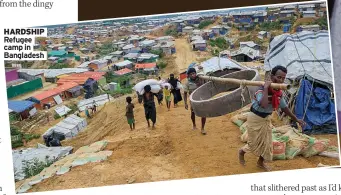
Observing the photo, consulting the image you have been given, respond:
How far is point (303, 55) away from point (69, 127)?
327cm

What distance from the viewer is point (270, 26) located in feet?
15.4

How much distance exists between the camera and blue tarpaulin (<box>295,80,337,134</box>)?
460 centimetres

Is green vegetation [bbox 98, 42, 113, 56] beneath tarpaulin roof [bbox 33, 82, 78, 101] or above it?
above

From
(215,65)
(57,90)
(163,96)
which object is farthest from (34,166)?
(215,65)

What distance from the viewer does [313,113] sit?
185 inches

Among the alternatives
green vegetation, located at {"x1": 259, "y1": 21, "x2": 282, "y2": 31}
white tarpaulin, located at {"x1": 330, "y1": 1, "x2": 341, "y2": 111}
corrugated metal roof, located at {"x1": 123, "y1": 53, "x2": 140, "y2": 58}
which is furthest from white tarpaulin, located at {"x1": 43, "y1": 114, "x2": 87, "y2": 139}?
white tarpaulin, located at {"x1": 330, "y1": 1, "x2": 341, "y2": 111}

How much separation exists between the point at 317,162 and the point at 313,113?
690 mm

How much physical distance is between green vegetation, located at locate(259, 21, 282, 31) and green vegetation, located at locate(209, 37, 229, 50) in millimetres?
527

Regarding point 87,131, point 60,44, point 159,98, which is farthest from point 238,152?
point 60,44

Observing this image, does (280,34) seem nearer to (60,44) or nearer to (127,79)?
(127,79)

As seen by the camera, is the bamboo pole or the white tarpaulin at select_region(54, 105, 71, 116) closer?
the bamboo pole

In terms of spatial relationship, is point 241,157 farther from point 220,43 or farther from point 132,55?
point 132,55

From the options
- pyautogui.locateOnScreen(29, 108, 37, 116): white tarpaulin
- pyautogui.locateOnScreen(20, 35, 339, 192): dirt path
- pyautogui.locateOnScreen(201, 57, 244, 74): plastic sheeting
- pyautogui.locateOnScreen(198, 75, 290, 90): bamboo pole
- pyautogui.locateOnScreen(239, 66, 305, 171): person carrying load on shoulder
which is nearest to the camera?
pyautogui.locateOnScreen(198, 75, 290, 90): bamboo pole

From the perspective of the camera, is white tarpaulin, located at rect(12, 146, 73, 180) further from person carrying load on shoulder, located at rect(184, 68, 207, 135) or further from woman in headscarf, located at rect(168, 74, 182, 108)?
person carrying load on shoulder, located at rect(184, 68, 207, 135)
